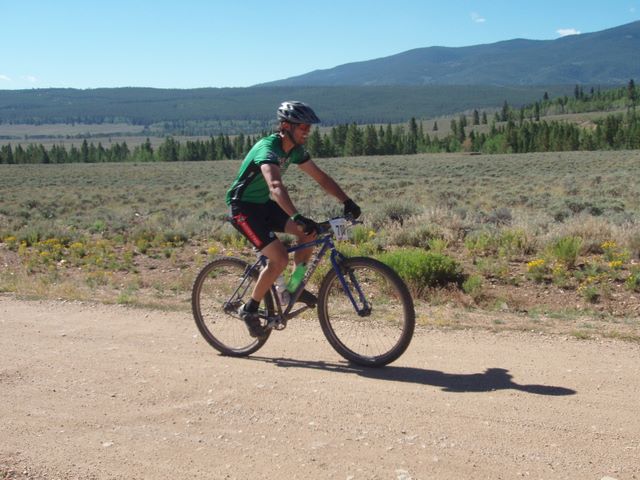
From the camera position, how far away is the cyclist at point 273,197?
5.29m

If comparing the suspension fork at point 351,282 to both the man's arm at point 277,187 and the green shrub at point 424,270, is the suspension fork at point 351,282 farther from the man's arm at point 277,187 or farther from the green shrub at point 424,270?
the green shrub at point 424,270

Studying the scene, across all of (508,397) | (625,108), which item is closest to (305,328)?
(508,397)

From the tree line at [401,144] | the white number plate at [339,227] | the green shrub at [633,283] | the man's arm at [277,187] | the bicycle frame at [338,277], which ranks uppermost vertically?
the tree line at [401,144]

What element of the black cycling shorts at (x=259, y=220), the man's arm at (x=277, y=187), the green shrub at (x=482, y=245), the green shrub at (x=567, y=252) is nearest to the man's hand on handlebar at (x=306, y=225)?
the man's arm at (x=277, y=187)

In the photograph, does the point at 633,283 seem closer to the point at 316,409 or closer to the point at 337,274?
the point at 337,274

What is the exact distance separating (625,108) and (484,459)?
207 metres

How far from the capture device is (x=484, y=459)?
148 inches

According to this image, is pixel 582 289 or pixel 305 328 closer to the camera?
pixel 305 328

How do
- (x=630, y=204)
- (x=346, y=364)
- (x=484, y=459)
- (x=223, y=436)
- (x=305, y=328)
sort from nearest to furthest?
(x=484, y=459) < (x=223, y=436) < (x=346, y=364) < (x=305, y=328) < (x=630, y=204)

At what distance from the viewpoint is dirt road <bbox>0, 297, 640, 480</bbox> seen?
12.4ft

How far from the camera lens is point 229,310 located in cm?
614

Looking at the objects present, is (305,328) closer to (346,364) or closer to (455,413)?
(346,364)

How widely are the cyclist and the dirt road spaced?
27.9 inches

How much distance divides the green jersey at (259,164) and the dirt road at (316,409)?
1.40 meters
